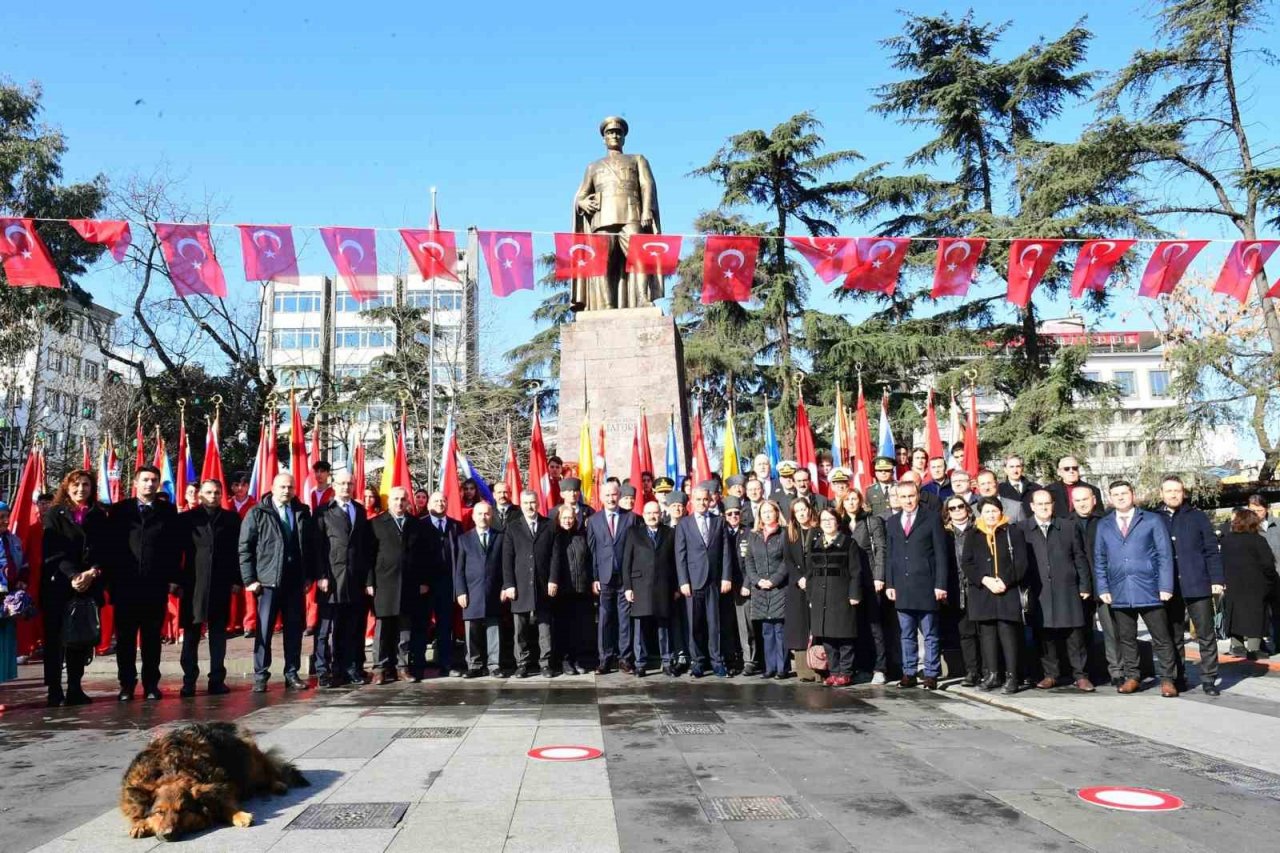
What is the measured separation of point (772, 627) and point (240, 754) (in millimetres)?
5479

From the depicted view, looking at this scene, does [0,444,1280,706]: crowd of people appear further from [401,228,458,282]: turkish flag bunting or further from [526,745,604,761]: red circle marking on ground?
[401,228,458,282]: turkish flag bunting

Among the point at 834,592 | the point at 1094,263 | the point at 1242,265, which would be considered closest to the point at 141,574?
the point at 834,592

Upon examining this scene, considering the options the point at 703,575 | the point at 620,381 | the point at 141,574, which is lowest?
the point at 703,575

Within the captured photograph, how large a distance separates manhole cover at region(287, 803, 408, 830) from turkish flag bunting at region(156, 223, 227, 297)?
32.2 ft

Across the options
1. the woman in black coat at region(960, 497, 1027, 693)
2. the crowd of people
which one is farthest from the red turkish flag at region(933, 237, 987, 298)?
the woman in black coat at region(960, 497, 1027, 693)

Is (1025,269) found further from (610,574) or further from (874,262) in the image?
(610,574)

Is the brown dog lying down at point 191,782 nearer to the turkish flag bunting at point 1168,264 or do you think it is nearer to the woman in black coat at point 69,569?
the woman in black coat at point 69,569

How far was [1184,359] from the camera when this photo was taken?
17031mm

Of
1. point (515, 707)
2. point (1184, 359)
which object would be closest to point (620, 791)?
point (515, 707)

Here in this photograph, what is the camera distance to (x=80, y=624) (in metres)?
7.25

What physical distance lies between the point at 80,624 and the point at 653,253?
8.28 meters

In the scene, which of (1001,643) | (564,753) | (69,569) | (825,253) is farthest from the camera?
(825,253)

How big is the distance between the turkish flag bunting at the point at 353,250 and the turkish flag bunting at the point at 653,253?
3.49 metres

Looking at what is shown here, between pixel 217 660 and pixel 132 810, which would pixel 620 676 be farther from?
pixel 132 810
